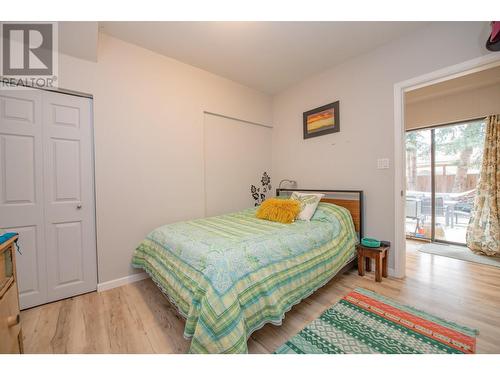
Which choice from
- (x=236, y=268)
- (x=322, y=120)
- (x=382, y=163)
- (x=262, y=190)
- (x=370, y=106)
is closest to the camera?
(x=236, y=268)

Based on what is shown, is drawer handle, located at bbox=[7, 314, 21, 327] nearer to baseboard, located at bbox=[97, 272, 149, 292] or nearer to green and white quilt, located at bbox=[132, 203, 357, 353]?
green and white quilt, located at bbox=[132, 203, 357, 353]

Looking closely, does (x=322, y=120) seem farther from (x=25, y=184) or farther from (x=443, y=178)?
(x=25, y=184)

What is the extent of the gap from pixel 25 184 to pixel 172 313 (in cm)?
172

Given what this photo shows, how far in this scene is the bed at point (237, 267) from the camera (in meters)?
1.13

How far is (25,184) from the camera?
1.81m

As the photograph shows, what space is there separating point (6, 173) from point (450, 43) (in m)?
4.17

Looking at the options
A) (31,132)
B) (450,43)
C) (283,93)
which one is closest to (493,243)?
(450,43)

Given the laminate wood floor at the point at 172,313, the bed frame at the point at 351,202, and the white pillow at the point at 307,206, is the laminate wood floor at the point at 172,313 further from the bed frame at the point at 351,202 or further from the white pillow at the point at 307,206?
the white pillow at the point at 307,206

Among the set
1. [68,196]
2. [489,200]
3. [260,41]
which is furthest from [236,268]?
[489,200]

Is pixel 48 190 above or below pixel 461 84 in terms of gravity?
below

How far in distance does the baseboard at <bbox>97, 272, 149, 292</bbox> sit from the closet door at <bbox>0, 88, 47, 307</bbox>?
43cm

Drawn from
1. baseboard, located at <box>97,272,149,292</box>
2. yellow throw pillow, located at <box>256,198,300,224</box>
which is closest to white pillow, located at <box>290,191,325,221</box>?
yellow throw pillow, located at <box>256,198,300,224</box>

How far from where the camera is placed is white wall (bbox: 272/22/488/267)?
2.00 metres

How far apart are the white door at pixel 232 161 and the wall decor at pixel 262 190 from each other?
65 millimetres
